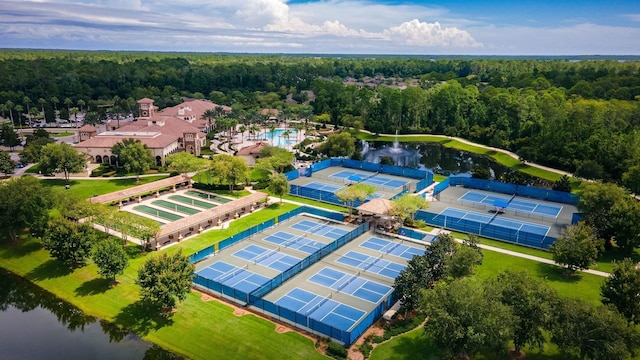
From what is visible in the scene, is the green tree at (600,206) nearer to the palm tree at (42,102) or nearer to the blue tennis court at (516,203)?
the blue tennis court at (516,203)

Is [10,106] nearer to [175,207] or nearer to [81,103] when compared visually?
[81,103]

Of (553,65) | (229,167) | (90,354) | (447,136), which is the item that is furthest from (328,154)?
(553,65)

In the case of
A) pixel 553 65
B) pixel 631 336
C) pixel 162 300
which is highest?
pixel 553 65

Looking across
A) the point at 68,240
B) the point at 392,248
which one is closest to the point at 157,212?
the point at 68,240

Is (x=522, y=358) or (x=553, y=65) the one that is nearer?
(x=522, y=358)

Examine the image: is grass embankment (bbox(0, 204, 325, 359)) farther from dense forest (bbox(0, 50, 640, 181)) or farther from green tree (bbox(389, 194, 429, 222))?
dense forest (bbox(0, 50, 640, 181))

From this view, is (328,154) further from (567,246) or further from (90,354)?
(90,354)
